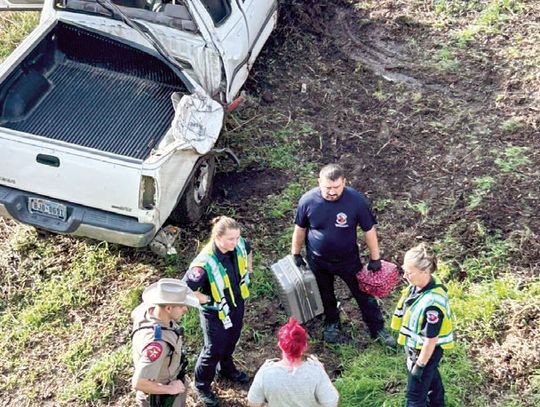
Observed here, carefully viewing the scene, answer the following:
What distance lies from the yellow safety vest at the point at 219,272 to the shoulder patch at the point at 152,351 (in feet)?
2.67

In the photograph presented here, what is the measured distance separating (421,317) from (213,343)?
146 cm

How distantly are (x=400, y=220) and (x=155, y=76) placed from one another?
101 inches

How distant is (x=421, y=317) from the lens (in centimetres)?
540

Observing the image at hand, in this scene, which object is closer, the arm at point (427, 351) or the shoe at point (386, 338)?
the arm at point (427, 351)

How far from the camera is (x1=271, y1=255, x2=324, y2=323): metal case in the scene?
259 inches

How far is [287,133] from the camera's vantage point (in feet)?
28.9

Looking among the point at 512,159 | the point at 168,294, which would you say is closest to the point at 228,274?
the point at 168,294

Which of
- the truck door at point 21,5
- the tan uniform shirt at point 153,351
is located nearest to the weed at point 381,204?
the tan uniform shirt at point 153,351

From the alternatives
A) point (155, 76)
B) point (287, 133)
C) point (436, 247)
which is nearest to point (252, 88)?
point (287, 133)

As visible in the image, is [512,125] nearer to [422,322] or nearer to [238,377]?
[422,322]

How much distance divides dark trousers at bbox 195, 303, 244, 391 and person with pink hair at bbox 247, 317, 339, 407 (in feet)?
3.85

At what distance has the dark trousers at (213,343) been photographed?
5.96 meters

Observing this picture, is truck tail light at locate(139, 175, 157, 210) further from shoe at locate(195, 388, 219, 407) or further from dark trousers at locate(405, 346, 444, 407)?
dark trousers at locate(405, 346, 444, 407)

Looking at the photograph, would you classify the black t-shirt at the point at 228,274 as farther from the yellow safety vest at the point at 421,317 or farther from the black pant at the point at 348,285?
the yellow safety vest at the point at 421,317
